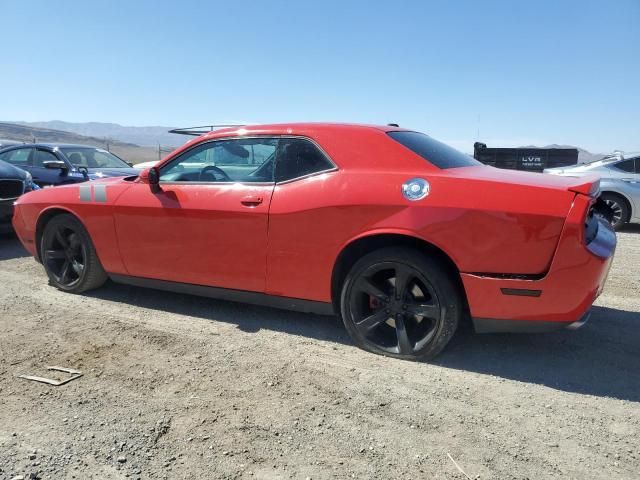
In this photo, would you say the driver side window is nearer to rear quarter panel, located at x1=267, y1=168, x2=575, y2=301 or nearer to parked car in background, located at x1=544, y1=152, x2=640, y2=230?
rear quarter panel, located at x1=267, y1=168, x2=575, y2=301

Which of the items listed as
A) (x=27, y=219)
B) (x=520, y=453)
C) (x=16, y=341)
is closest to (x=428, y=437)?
(x=520, y=453)

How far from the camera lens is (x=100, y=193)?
424 cm

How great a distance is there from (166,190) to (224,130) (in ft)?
2.16

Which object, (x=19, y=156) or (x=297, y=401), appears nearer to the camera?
(x=297, y=401)

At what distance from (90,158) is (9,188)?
9.82 feet

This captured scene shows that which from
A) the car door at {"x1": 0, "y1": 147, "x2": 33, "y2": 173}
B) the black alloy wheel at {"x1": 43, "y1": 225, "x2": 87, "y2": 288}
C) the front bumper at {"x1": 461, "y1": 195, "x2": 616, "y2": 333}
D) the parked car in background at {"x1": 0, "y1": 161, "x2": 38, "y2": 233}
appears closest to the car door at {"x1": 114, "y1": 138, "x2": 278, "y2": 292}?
the black alloy wheel at {"x1": 43, "y1": 225, "x2": 87, "y2": 288}

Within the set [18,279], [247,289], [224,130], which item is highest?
[224,130]

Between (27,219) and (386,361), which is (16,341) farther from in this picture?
(386,361)

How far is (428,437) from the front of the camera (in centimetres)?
238

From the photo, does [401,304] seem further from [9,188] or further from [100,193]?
[9,188]

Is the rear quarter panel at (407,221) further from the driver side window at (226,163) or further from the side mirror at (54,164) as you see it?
the side mirror at (54,164)

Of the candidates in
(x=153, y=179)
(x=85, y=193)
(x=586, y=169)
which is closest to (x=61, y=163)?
(x=85, y=193)

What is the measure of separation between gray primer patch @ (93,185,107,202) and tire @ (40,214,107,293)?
334mm

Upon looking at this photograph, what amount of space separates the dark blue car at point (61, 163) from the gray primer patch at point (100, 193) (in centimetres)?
491
